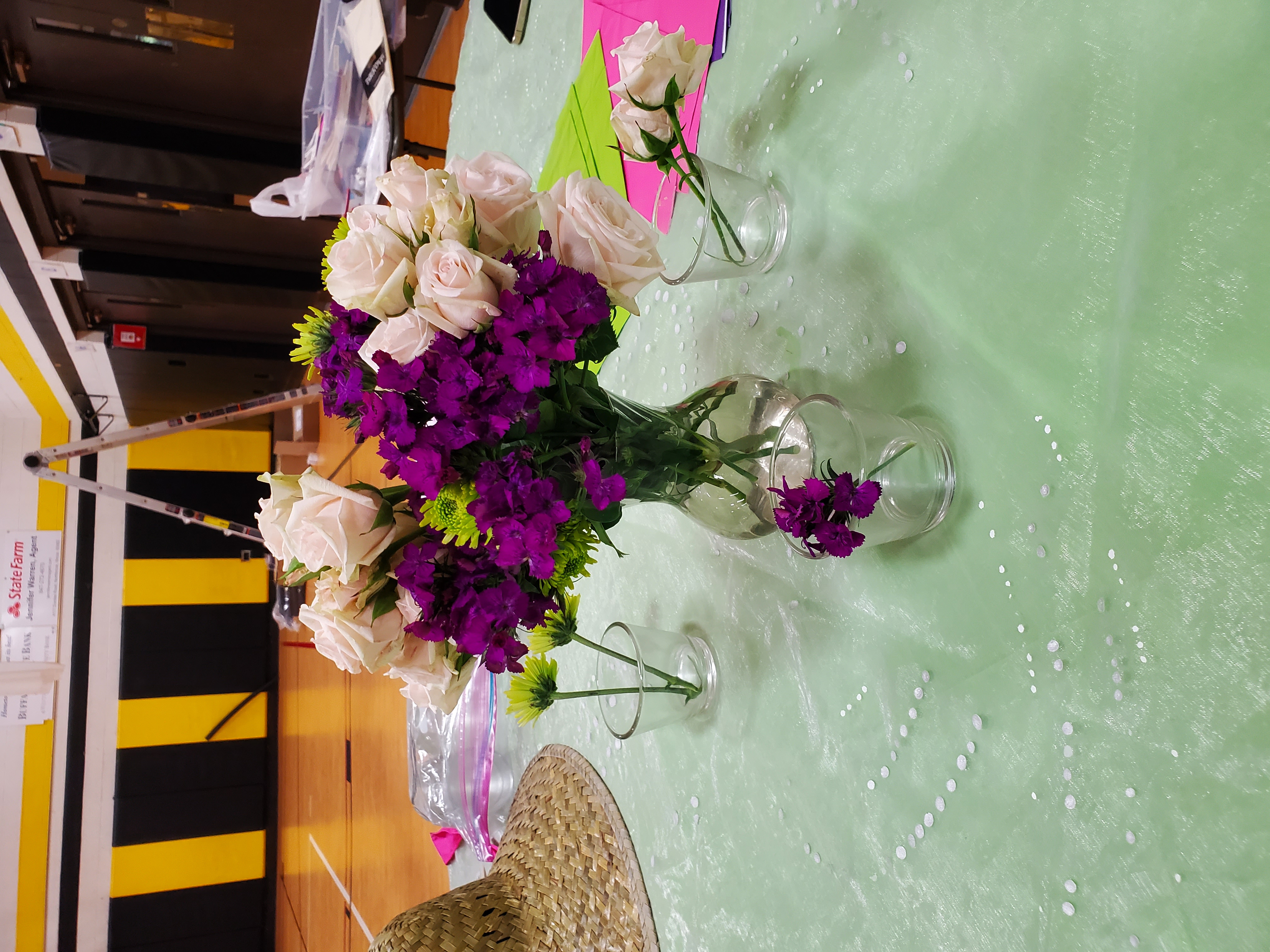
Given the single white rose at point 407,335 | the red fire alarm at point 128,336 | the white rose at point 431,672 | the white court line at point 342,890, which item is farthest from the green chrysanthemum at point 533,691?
the red fire alarm at point 128,336

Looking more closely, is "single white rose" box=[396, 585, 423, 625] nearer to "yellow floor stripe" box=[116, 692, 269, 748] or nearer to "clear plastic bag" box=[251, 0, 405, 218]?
"clear plastic bag" box=[251, 0, 405, 218]

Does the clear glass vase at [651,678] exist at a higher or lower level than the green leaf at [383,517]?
lower

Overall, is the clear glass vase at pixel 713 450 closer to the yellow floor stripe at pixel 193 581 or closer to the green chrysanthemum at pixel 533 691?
the green chrysanthemum at pixel 533 691

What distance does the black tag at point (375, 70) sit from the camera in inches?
50.6

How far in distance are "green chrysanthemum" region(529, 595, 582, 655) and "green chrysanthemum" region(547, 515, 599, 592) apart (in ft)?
0.44

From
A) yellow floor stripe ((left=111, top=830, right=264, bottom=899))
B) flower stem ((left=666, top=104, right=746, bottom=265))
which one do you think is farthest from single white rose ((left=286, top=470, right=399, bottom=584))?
yellow floor stripe ((left=111, top=830, right=264, bottom=899))

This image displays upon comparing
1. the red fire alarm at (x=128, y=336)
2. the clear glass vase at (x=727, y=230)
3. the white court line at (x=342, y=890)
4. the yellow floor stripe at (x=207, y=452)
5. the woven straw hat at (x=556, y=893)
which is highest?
the red fire alarm at (x=128, y=336)

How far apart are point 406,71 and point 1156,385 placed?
212 centimetres

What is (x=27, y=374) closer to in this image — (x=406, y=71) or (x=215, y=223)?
(x=215, y=223)

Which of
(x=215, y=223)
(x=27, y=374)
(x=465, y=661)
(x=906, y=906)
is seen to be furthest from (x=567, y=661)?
(x=27, y=374)

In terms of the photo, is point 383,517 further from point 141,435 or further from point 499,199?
point 141,435

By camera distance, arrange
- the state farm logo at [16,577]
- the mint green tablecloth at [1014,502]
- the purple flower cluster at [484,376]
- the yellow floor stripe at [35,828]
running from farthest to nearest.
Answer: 1. the state farm logo at [16,577]
2. the yellow floor stripe at [35,828]
3. the purple flower cluster at [484,376]
4. the mint green tablecloth at [1014,502]

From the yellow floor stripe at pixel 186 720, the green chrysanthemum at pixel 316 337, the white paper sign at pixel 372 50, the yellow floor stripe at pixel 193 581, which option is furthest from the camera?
the yellow floor stripe at pixel 193 581

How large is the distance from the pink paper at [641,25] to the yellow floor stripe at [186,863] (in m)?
3.91
